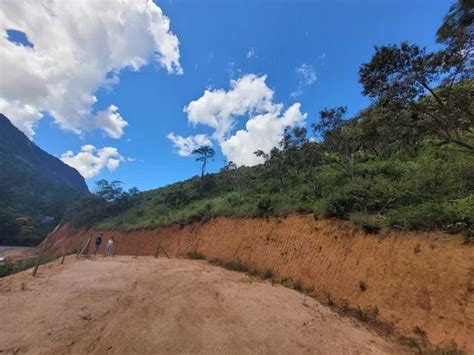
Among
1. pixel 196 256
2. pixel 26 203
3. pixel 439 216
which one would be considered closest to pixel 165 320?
pixel 439 216

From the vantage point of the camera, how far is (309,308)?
33.2 ft

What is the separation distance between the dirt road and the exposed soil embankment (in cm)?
117

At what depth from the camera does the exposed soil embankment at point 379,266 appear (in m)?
7.80

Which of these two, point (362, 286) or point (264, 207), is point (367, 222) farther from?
point (264, 207)

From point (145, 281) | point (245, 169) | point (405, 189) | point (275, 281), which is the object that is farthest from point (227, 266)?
point (245, 169)

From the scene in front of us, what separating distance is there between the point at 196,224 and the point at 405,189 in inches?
627

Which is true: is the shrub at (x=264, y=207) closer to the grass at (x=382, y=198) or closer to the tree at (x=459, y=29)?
the grass at (x=382, y=198)

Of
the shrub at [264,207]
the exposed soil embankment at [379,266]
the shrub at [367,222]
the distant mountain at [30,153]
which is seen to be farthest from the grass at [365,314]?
the distant mountain at [30,153]

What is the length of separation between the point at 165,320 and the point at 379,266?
25.1 ft

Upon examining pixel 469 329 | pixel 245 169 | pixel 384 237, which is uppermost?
pixel 245 169

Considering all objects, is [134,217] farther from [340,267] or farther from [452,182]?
[452,182]

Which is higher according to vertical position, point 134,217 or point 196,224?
point 134,217

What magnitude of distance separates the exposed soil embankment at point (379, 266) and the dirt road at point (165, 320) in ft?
3.85

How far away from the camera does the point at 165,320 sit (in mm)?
7887
